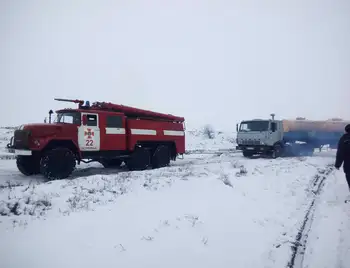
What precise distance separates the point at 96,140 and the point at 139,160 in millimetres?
2490

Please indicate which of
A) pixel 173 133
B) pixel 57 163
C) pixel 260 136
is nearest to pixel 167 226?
pixel 57 163

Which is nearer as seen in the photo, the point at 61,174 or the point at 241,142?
the point at 61,174

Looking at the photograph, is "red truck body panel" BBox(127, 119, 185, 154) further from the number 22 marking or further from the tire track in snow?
the tire track in snow

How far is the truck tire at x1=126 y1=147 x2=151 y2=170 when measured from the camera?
40.4ft

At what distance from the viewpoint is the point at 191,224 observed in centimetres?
511

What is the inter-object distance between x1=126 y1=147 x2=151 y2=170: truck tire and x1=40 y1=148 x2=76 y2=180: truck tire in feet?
10.2

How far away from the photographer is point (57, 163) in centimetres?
938

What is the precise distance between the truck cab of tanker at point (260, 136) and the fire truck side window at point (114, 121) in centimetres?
1029

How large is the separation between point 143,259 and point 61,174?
669 centimetres

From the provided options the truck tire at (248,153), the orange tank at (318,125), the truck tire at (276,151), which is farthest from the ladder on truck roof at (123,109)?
the orange tank at (318,125)

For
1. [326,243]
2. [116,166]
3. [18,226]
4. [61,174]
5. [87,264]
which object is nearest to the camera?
[87,264]

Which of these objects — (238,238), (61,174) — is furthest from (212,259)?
(61,174)

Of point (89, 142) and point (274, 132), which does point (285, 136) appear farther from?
point (89, 142)

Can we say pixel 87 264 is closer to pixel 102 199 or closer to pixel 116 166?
pixel 102 199
